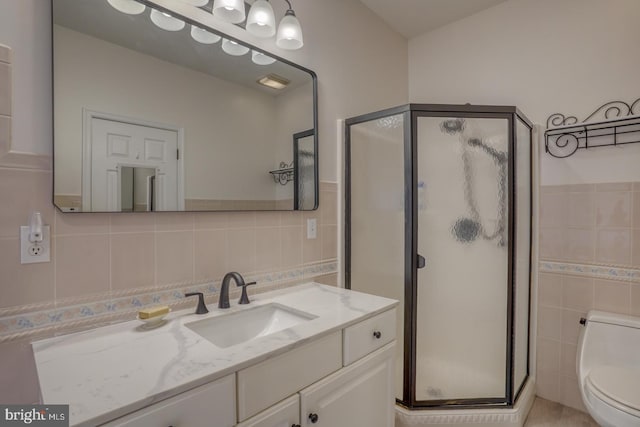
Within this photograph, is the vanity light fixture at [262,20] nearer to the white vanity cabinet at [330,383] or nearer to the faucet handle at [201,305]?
the faucet handle at [201,305]

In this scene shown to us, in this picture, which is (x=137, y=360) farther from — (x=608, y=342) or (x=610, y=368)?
(x=608, y=342)

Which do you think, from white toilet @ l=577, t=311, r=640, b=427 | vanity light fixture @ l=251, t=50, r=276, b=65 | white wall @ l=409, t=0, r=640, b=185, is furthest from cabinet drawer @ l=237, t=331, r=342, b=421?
white wall @ l=409, t=0, r=640, b=185

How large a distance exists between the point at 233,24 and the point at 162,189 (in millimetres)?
837

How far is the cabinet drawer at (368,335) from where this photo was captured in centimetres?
121

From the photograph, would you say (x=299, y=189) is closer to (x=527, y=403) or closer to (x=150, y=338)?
(x=150, y=338)

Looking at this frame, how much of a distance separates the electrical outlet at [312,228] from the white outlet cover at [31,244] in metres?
1.12

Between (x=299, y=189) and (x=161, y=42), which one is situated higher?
(x=161, y=42)

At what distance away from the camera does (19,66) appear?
3.18 ft


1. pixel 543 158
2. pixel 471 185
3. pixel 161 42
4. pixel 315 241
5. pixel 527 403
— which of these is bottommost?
pixel 527 403

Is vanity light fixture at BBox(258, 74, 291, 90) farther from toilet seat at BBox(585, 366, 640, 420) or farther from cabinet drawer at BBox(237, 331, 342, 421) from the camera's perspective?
toilet seat at BBox(585, 366, 640, 420)

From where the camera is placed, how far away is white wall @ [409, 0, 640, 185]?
180 cm

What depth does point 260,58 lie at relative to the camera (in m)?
1.57

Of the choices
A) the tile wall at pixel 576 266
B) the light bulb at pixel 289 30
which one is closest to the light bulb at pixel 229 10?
the light bulb at pixel 289 30

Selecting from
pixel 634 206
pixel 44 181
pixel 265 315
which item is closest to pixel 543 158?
pixel 634 206
